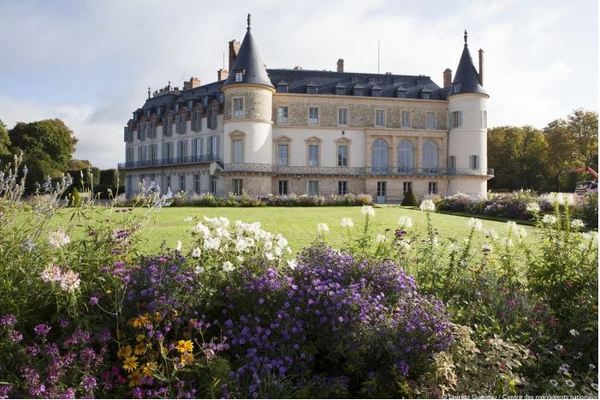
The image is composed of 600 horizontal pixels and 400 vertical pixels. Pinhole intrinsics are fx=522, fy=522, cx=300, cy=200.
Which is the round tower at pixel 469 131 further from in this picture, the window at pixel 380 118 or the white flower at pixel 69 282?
the white flower at pixel 69 282

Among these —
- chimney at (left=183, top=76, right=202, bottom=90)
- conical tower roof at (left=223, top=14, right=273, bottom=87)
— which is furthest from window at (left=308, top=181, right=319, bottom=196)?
chimney at (left=183, top=76, right=202, bottom=90)

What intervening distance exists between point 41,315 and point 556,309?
4.05m

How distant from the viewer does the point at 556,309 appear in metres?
4.45

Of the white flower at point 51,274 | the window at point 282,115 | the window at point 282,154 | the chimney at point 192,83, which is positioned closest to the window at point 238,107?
the window at point 282,115

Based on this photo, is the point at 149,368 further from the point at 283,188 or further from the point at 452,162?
the point at 452,162

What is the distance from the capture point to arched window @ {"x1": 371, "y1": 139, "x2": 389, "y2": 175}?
33281 mm

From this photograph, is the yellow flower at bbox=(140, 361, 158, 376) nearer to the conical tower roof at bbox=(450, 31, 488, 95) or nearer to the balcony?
the balcony

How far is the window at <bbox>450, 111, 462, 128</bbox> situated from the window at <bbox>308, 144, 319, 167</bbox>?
8.92 m

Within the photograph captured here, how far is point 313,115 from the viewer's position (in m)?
33.0

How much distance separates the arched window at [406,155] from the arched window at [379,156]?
91 cm

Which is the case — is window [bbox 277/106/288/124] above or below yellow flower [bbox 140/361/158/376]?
above

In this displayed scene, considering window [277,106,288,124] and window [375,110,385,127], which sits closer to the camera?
window [277,106,288,124]

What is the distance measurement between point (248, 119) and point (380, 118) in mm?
8960

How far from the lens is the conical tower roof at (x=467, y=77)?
32781 millimetres
